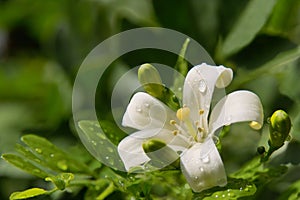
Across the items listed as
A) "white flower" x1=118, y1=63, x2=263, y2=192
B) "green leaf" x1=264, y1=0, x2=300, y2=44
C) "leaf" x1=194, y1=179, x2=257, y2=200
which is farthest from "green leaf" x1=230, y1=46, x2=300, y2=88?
"leaf" x1=194, y1=179, x2=257, y2=200

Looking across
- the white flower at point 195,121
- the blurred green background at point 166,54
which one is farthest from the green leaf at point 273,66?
the white flower at point 195,121

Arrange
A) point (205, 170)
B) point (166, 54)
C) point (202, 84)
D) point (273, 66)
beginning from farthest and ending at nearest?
point (166, 54) → point (273, 66) → point (202, 84) → point (205, 170)

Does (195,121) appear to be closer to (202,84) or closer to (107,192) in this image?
(202,84)

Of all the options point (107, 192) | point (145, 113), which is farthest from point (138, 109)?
point (107, 192)

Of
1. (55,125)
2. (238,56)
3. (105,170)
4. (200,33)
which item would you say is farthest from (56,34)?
(105,170)

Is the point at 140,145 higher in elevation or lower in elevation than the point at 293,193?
higher

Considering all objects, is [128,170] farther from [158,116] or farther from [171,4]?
[171,4]
